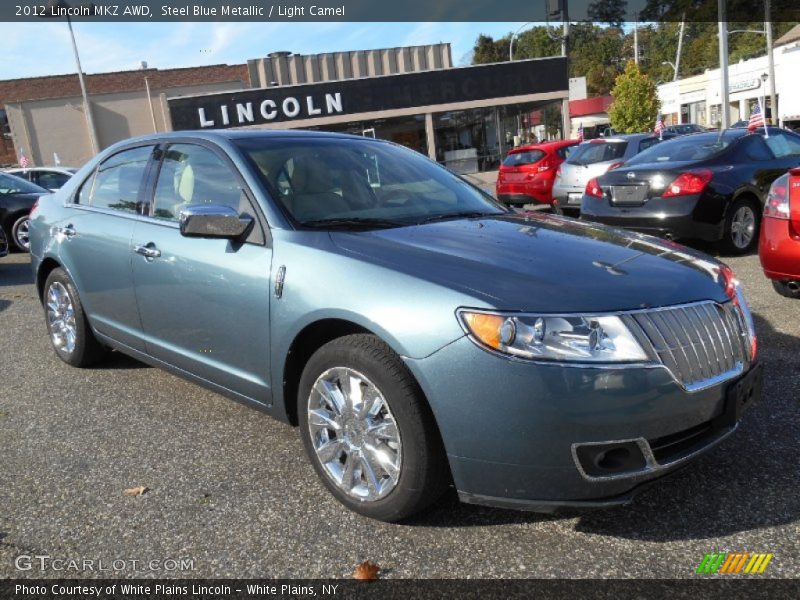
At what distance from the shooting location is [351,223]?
3.21 meters

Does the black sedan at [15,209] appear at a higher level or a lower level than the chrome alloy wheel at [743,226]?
higher

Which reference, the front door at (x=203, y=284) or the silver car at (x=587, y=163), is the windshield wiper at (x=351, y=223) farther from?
the silver car at (x=587, y=163)

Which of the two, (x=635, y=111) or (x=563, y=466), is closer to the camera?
(x=563, y=466)

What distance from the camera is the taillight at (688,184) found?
731cm

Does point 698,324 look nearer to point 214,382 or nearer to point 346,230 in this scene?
point 346,230

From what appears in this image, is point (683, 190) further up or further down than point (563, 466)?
further up

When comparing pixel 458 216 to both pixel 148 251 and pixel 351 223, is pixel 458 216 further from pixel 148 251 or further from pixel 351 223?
pixel 148 251

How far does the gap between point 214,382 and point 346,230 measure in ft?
3.50

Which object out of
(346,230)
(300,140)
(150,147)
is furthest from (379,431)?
(150,147)

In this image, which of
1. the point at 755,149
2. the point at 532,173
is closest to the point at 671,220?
the point at 755,149

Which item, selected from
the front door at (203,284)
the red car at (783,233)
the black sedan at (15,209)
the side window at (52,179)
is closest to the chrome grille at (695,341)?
the front door at (203,284)

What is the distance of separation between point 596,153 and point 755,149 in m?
3.79

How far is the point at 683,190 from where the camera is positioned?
24.1 feet

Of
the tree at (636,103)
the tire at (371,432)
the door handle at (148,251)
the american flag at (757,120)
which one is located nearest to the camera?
the tire at (371,432)
